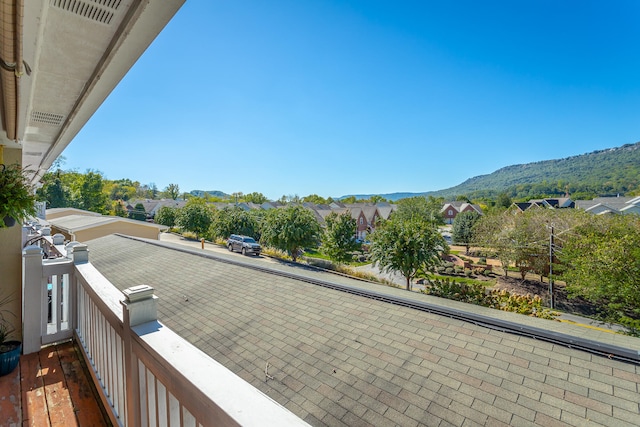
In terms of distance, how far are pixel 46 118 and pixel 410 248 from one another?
43.3ft

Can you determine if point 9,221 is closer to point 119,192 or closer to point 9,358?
point 9,358

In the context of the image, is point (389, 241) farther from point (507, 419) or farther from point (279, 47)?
point (507, 419)

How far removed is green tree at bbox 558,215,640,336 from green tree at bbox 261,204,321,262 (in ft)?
48.4

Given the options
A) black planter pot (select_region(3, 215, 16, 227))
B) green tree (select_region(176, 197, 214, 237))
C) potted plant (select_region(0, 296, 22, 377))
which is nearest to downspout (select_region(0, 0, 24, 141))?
black planter pot (select_region(3, 215, 16, 227))

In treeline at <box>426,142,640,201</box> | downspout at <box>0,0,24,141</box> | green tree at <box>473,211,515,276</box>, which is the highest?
treeline at <box>426,142,640,201</box>

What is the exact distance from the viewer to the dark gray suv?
77.3 feet

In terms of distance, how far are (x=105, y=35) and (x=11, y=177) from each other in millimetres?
2046

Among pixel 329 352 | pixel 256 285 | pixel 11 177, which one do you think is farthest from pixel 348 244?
pixel 11 177

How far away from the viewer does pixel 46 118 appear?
3166 mm

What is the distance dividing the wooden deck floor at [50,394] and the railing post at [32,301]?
14 cm

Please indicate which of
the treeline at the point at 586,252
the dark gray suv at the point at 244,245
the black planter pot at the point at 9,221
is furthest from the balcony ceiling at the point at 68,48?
the dark gray suv at the point at 244,245

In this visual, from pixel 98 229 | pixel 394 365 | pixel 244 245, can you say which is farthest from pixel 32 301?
pixel 244 245

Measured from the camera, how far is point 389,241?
14.2 metres

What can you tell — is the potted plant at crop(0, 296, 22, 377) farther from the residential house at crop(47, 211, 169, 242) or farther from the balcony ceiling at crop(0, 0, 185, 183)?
the residential house at crop(47, 211, 169, 242)
